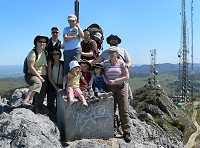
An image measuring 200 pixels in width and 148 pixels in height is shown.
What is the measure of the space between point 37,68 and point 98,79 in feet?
6.49

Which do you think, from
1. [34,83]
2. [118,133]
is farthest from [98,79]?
[118,133]

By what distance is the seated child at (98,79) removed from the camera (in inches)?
412

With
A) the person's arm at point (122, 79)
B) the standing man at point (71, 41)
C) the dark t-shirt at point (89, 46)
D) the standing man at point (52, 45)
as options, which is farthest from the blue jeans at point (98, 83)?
the standing man at point (52, 45)

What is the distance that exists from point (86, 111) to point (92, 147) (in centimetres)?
108

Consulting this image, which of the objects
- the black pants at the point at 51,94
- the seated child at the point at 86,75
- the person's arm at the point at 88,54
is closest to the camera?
the seated child at the point at 86,75

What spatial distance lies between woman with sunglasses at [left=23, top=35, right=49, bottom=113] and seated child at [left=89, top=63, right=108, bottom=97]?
1558 millimetres

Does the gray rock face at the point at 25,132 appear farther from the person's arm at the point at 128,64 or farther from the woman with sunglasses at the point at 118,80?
the person's arm at the point at 128,64

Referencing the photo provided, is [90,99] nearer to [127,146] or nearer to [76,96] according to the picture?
[76,96]

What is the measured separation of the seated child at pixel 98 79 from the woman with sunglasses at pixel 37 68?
5.11 feet

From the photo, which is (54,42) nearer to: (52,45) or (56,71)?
(52,45)

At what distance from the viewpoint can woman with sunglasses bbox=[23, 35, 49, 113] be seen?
9930 millimetres

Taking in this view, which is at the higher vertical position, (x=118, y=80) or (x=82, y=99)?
(x=118, y=80)

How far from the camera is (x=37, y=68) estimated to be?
33.6 ft

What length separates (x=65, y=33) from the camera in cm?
1013
